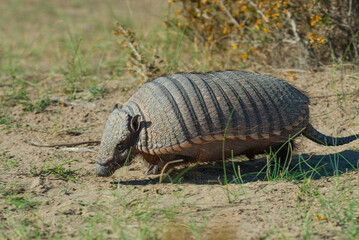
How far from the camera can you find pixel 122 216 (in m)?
3.23

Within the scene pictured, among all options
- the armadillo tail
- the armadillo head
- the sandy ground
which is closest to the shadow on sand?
the sandy ground

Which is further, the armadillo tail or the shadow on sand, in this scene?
the armadillo tail

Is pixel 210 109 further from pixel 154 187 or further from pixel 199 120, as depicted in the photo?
pixel 154 187

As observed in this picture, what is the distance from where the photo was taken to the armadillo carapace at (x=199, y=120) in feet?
12.8

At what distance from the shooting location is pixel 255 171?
449cm

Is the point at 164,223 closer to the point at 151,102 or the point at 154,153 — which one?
the point at 154,153

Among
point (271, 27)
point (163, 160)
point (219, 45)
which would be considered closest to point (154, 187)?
point (163, 160)

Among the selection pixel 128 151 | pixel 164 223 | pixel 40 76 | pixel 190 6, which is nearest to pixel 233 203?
pixel 164 223

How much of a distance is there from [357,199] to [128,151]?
1955 millimetres

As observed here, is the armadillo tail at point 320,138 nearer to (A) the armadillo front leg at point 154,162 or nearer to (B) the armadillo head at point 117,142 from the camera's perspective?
(A) the armadillo front leg at point 154,162

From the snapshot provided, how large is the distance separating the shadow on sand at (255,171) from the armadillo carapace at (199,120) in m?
0.19

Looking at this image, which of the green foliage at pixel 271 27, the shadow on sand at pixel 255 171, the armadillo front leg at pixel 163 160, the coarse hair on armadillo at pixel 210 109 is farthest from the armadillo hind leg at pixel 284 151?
the green foliage at pixel 271 27

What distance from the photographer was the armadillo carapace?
12.8 feet

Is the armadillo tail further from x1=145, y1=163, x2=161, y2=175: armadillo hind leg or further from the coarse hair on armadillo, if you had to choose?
x1=145, y1=163, x2=161, y2=175: armadillo hind leg
